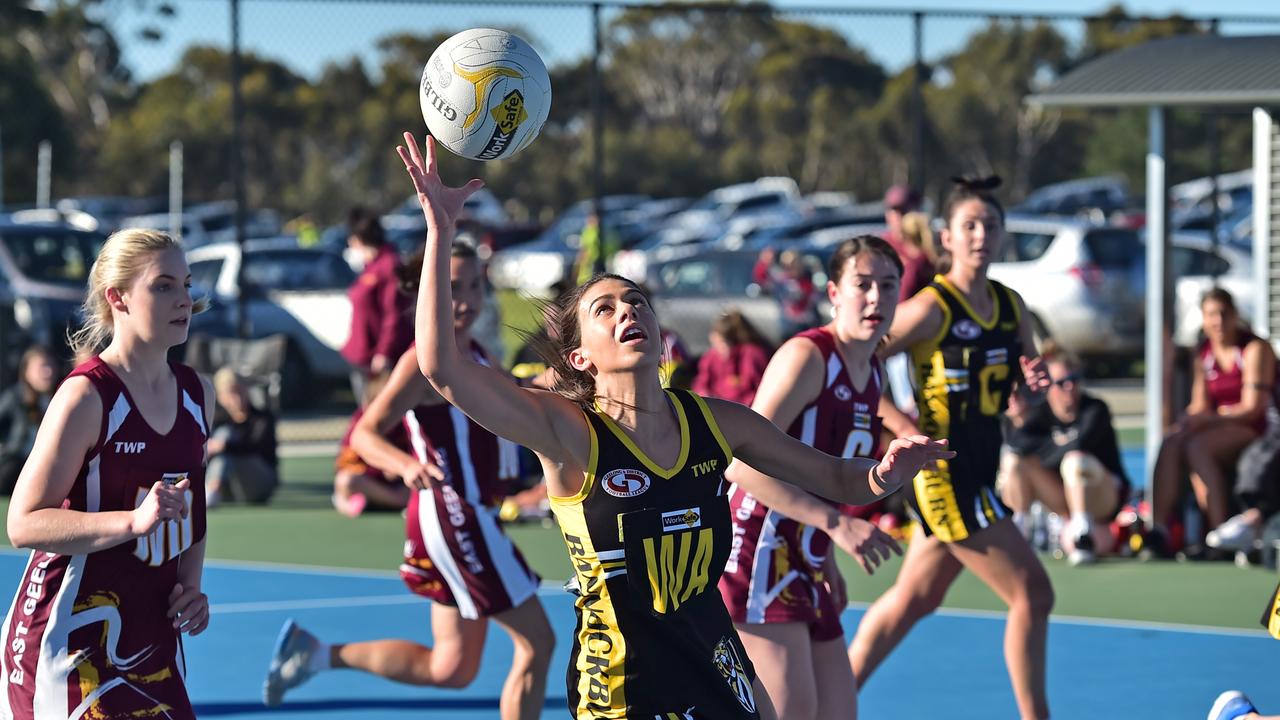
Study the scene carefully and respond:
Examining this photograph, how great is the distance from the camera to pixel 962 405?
241 inches

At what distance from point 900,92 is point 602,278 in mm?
36988

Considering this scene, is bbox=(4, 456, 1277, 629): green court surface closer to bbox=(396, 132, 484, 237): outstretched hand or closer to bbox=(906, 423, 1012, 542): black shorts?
bbox=(906, 423, 1012, 542): black shorts

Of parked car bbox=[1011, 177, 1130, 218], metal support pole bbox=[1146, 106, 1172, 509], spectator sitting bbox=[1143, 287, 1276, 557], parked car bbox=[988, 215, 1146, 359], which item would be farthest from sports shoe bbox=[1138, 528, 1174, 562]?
parked car bbox=[1011, 177, 1130, 218]

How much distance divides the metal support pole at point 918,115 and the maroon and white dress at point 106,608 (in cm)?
925

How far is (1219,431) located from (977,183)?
4377 mm

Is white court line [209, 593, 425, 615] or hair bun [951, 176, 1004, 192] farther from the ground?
hair bun [951, 176, 1004, 192]

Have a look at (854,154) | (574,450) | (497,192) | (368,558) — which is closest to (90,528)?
(574,450)

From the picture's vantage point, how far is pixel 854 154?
48594 millimetres

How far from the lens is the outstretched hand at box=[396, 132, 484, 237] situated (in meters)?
3.76

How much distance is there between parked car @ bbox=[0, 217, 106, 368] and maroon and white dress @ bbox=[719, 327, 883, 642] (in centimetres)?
965

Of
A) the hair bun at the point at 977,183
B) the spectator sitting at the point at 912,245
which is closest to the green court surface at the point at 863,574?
the spectator sitting at the point at 912,245

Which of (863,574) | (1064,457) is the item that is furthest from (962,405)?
(1064,457)

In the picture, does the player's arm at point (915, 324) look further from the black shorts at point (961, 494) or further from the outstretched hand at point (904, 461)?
the outstretched hand at point (904, 461)

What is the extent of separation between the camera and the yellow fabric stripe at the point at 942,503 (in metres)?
6.03
